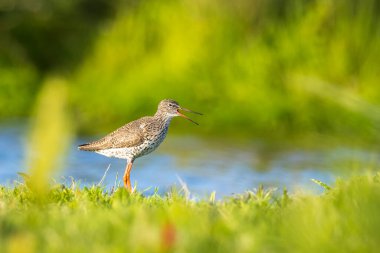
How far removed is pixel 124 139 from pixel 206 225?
→ 11.3 feet

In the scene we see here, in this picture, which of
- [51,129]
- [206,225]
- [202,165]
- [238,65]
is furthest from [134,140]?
[238,65]

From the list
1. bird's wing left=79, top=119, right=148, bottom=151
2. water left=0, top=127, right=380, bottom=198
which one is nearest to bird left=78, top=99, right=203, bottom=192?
bird's wing left=79, top=119, right=148, bottom=151

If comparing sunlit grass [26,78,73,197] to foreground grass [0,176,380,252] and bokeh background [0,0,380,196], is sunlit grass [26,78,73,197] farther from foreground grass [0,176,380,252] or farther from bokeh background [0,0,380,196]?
bokeh background [0,0,380,196]

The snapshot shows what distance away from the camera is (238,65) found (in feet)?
53.1

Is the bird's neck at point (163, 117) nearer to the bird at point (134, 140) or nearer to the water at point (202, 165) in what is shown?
the bird at point (134, 140)

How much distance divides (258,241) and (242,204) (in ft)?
3.94

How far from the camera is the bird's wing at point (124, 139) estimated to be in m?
8.18

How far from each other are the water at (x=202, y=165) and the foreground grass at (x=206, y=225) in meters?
5.20

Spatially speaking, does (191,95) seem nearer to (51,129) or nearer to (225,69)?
(225,69)

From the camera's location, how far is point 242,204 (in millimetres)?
5734

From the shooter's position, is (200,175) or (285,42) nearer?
(200,175)

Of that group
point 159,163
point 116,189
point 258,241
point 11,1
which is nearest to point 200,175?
point 159,163

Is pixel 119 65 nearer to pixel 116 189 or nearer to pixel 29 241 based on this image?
pixel 116 189

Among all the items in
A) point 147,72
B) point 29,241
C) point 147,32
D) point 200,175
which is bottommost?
point 29,241
